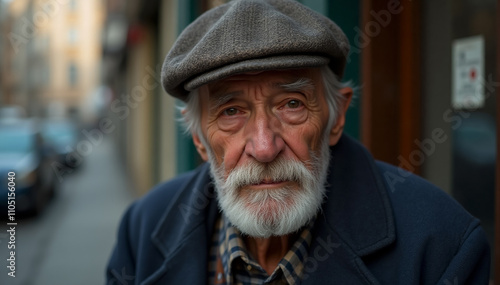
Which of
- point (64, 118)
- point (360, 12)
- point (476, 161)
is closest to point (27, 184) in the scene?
point (360, 12)

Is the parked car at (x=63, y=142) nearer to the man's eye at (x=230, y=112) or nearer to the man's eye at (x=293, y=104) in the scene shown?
the man's eye at (x=230, y=112)

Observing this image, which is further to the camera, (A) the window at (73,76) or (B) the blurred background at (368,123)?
(A) the window at (73,76)

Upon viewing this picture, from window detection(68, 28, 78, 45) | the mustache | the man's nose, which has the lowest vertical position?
Answer: the mustache

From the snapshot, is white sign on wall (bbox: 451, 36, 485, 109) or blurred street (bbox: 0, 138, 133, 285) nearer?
white sign on wall (bbox: 451, 36, 485, 109)

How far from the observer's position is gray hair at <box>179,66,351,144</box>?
1.77 meters

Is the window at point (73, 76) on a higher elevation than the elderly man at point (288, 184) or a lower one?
higher

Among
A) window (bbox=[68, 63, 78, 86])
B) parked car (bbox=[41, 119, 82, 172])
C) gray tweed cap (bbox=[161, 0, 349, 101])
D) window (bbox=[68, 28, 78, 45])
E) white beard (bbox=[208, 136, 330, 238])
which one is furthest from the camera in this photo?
window (bbox=[68, 63, 78, 86])

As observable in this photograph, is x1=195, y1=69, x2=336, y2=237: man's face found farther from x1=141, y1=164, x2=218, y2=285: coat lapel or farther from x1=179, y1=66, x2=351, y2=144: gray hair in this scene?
x1=141, y1=164, x2=218, y2=285: coat lapel

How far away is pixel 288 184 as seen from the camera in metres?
1.66

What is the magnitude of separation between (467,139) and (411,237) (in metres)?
1.04

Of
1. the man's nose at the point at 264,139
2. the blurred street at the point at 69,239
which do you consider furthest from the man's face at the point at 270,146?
the blurred street at the point at 69,239

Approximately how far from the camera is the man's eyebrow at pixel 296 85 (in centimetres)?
164

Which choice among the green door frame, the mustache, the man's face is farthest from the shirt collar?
the green door frame

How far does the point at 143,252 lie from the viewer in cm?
193
